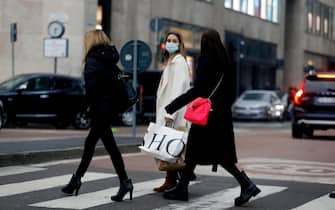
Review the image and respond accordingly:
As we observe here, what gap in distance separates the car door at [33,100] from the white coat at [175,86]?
14053 millimetres

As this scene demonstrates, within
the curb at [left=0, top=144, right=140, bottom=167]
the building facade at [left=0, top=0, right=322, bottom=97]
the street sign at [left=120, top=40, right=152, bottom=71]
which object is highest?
the building facade at [left=0, top=0, right=322, bottom=97]

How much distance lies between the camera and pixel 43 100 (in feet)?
76.5

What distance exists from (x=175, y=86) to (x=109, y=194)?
4.68ft

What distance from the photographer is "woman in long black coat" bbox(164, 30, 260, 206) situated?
341 inches

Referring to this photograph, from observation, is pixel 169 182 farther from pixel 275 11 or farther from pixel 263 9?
pixel 275 11

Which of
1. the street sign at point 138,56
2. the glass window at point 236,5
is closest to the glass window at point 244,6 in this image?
the glass window at point 236,5

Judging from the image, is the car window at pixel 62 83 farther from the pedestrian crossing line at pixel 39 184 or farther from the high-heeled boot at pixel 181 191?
the high-heeled boot at pixel 181 191

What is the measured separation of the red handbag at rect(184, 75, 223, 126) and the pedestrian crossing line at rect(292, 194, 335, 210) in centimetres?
135

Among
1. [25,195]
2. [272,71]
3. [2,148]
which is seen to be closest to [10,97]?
[2,148]

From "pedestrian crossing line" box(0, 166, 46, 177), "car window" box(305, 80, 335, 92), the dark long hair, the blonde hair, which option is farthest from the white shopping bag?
"car window" box(305, 80, 335, 92)

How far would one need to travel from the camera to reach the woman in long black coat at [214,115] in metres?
8.66

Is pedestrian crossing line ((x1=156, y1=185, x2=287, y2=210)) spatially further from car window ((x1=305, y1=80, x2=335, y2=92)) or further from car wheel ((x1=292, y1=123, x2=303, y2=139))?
car wheel ((x1=292, y1=123, x2=303, y2=139))

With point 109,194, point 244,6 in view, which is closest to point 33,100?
point 109,194

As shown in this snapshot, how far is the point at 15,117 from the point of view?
75.8 feet
